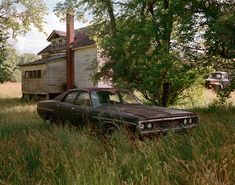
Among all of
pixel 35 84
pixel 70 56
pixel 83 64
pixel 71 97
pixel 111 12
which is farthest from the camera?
pixel 70 56

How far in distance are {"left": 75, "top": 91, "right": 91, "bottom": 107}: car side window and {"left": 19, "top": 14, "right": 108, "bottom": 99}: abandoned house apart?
2005 cm

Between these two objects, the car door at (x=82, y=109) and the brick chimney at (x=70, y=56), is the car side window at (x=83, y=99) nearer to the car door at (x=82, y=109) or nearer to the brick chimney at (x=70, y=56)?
the car door at (x=82, y=109)

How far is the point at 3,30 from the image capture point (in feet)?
108

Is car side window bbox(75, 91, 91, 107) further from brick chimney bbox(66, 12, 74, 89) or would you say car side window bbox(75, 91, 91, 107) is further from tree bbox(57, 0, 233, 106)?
brick chimney bbox(66, 12, 74, 89)

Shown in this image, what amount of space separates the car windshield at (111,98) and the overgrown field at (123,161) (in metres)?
2.75

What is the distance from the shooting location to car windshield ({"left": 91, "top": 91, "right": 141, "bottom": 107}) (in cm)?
882

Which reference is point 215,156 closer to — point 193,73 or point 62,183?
point 62,183

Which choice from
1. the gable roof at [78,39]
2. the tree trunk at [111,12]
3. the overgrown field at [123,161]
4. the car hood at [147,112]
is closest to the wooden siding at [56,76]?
the gable roof at [78,39]

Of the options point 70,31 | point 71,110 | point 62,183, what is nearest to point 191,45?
point 71,110

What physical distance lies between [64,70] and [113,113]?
25222 millimetres

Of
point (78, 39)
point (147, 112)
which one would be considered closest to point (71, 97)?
point (147, 112)

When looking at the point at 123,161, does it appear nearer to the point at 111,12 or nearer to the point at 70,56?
the point at 111,12

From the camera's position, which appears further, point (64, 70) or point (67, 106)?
point (64, 70)

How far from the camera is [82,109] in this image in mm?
8812
